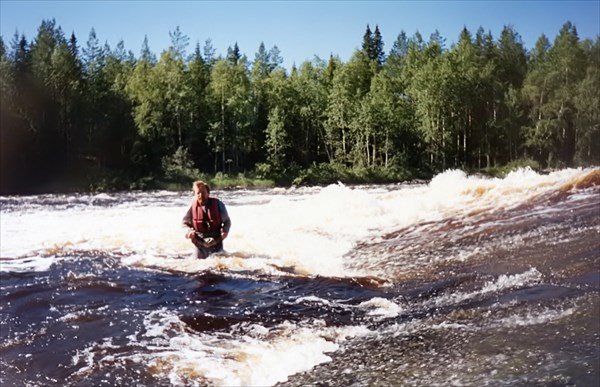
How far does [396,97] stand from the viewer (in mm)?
53438

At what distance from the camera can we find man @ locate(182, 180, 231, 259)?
9688 millimetres

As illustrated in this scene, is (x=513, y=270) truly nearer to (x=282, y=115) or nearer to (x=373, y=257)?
(x=373, y=257)

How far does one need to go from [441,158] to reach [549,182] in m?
40.0

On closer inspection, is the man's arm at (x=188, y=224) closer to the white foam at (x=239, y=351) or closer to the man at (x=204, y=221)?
the man at (x=204, y=221)

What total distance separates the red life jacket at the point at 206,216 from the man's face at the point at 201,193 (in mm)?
92

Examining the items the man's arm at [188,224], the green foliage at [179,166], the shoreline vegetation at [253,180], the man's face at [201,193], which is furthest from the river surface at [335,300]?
the green foliage at [179,166]

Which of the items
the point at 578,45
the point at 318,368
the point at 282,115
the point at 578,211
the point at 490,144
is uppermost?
the point at 578,45

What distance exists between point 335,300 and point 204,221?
3.67 metres

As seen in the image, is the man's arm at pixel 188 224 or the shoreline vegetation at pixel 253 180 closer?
the man's arm at pixel 188 224

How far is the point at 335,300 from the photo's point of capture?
700cm

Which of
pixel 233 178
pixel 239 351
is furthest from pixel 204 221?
pixel 233 178

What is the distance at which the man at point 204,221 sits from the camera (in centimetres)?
969

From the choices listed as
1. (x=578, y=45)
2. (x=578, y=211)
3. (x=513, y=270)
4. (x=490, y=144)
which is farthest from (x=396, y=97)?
(x=513, y=270)

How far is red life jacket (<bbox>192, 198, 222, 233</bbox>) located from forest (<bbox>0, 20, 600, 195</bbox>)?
109ft
